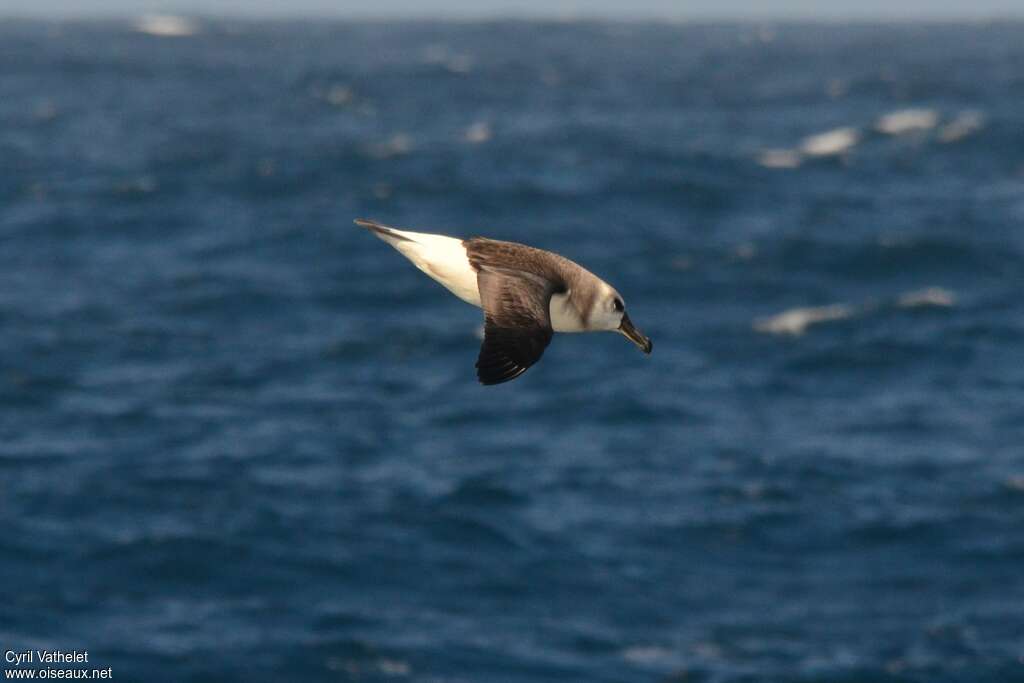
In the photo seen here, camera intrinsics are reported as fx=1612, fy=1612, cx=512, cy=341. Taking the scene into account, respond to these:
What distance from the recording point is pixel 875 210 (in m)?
63.8

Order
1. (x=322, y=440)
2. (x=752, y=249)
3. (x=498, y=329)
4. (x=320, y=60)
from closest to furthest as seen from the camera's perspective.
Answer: (x=498, y=329) → (x=322, y=440) → (x=752, y=249) → (x=320, y=60)

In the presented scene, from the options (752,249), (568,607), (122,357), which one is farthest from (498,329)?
(752,249)

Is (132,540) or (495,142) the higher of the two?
(495,142)

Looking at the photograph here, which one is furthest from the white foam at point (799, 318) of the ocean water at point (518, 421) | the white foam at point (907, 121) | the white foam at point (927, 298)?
the white foam at point (907, 121)

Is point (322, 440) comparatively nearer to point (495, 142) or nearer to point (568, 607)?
point (568, 607)

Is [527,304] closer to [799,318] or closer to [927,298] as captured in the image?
[799,318]

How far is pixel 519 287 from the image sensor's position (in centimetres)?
1038

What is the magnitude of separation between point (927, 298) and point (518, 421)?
54.0 ft

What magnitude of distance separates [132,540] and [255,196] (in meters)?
38.3

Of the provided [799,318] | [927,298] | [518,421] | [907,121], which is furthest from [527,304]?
[907,121]

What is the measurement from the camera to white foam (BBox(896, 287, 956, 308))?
160 feet

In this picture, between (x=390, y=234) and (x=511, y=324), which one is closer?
(x=511, y=324)

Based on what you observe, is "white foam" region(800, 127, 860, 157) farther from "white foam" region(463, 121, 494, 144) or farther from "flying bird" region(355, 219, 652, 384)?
"flying bird" region(355, 219, 652, 384)

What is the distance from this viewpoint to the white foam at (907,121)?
8745 centimetres
